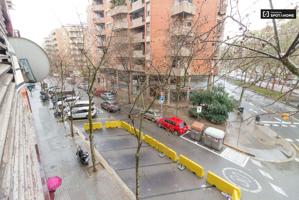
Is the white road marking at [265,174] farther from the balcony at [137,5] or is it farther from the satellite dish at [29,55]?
the balcony at [137,5]

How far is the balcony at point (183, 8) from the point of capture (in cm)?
1712

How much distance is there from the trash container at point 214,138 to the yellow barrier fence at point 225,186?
3638 millimetres

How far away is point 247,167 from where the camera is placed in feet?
33.2

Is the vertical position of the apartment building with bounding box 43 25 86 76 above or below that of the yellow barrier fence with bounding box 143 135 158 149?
above

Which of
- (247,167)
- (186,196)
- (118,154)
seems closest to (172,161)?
(186,196)

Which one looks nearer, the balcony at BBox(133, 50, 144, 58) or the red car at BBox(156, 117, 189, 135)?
the red car at BBox(156, 117, 189, 135)

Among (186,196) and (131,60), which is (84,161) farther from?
(131,60)

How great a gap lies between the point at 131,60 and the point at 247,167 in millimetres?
17308

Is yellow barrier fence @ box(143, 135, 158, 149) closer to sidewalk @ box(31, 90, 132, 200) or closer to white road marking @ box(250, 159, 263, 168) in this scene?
sidewalk @ box(31, 90, 132, 200)

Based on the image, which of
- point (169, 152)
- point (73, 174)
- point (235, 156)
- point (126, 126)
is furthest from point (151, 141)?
point (235, 156)

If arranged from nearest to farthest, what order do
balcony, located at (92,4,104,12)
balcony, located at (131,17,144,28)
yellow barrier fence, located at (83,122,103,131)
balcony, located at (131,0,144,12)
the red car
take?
the red car < yellow barrier fence, located at (83,122,103,131) < balcony, located at (131,0,144,12) < balcony, located at (131,17,144,28) < balcony, located at (92,4,104,12)

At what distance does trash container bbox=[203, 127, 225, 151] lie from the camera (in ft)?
38.1

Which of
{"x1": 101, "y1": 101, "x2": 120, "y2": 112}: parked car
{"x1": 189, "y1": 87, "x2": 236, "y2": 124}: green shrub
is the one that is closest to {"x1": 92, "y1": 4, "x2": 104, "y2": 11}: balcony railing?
{"x1": 101, "y1": 101, "x2": 120, "y2": 112}: parked car

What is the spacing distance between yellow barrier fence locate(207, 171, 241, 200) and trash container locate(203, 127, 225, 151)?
3638mm
